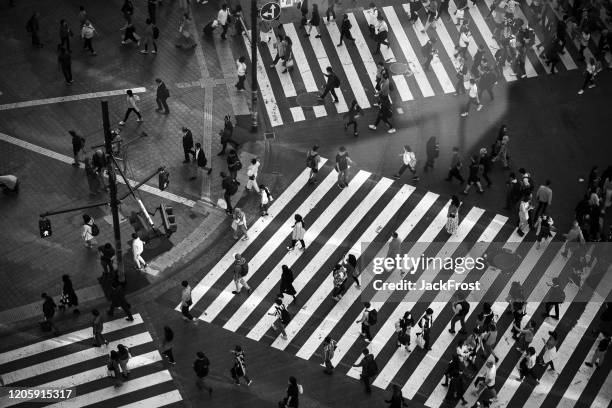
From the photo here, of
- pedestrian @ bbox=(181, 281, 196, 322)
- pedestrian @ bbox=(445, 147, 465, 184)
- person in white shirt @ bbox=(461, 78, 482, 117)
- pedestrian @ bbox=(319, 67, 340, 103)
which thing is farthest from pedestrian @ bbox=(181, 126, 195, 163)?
person in white shirt @ bbox=(461, 78, 482, 117)

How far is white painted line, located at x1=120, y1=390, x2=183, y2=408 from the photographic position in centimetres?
3353

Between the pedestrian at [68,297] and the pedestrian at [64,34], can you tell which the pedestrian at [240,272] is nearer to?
the pedestrian at [68,297]

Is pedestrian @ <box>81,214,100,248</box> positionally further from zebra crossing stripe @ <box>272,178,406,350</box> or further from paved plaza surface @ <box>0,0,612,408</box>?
zebra crossing stripe @ <box>272,178,406,350</box>

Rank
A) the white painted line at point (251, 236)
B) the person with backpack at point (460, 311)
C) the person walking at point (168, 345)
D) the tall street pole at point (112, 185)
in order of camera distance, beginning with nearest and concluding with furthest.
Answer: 1. the tall street pole at point (112, 185)
2. the person walking at point (168, 345)
3. the person with backpack at point (460, 311)
4. the white painted line at point (251, 236)

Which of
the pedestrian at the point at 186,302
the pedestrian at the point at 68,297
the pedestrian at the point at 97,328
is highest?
the pedestrian at the point at 186,302

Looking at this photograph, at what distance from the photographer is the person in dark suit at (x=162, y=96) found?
42125 mm

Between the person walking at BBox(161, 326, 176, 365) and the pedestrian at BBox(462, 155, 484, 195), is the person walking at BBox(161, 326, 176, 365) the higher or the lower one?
the lower one

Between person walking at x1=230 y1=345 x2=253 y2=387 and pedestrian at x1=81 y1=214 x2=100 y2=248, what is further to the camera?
pedestrian at x1=81 y1=214 x2=100 y2=248

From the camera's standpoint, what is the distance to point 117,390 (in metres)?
33.9

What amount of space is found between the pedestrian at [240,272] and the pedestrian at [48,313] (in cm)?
581

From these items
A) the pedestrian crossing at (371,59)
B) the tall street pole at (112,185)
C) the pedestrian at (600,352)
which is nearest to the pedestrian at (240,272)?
the tall street pole at (112,185)

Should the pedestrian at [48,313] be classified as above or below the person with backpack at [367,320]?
below

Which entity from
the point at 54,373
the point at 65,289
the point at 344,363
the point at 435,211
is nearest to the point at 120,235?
the point at 65,289

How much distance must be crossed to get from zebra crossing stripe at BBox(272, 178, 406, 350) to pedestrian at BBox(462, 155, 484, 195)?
82.3 inches
